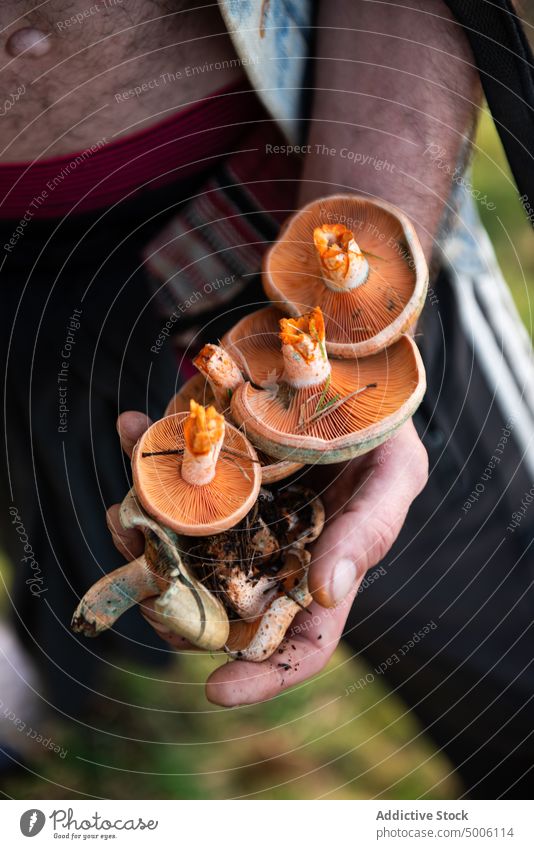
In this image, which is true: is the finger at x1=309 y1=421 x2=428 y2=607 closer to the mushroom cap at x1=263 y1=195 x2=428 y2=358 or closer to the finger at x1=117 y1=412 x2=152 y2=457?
the mushroom cap at x1=263 y1=195 x2=428 y2=358

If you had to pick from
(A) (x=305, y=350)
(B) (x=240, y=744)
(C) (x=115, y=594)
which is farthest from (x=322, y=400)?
(B) (x=240, y=744)

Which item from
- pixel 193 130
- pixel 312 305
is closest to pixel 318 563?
pixel 312 305

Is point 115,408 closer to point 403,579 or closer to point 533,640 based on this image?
point 403,579

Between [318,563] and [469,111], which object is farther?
[469,111]

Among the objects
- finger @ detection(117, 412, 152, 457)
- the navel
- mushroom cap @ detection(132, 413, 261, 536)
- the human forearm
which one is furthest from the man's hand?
the navel

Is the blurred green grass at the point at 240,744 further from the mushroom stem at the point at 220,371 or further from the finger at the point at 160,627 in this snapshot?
the mushroom stem at the point at 220,371

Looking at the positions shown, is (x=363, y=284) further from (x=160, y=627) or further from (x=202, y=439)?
(x=160, y=627)

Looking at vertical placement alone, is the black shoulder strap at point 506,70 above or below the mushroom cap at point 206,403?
above

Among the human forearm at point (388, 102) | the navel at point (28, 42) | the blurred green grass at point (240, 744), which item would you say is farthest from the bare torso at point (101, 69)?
the blurred green grass at point (240, 744)
